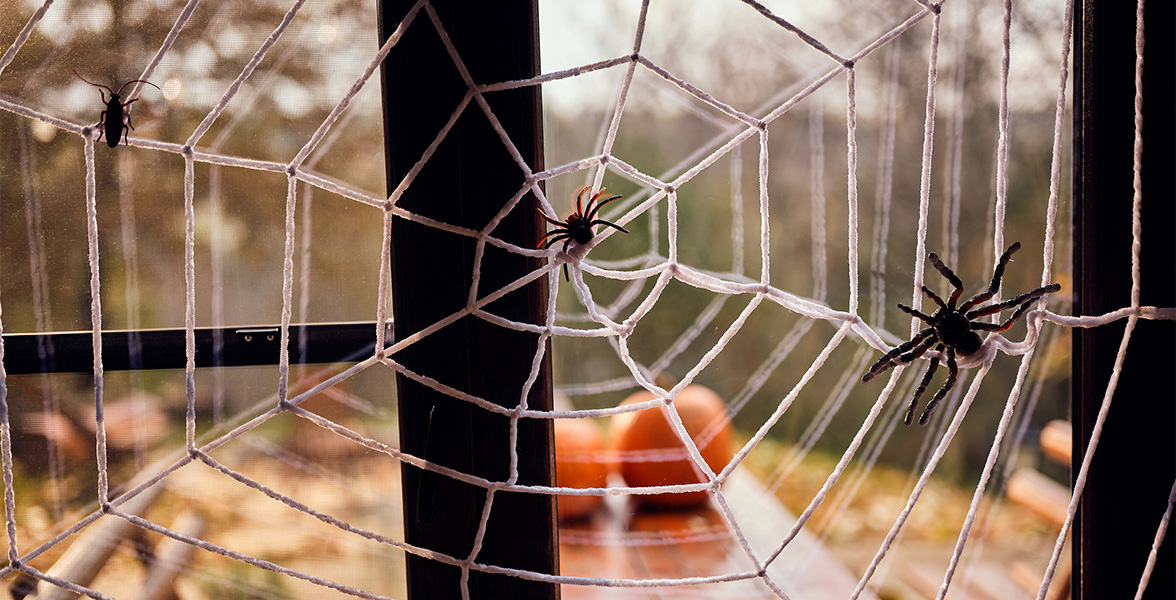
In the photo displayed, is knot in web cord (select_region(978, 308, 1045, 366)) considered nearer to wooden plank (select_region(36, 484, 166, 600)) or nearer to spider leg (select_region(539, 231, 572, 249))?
spider leg (select_region(539, 231, 572, 249))

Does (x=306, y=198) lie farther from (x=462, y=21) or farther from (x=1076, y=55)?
(x=1076, y=55)

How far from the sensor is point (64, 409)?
101 cm

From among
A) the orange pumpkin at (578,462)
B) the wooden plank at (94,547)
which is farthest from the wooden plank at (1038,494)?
the wooden plank at (94,547)

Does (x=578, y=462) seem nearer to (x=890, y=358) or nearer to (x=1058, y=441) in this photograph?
(x=890, y=358)

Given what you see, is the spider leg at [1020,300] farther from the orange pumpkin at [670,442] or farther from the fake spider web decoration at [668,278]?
the orange pumpkin at [670,442]

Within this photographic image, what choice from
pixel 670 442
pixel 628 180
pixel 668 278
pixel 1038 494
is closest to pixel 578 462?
pixel 670 442

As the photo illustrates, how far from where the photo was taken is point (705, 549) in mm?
1084

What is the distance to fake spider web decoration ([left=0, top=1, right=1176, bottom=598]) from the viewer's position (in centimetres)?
86

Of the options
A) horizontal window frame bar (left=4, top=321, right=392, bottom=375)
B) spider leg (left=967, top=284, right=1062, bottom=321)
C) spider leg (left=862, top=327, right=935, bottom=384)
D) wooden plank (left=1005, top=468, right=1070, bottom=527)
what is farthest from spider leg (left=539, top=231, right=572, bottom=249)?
wooden plank (left=1005, top=468, right=1070, bottom=527)

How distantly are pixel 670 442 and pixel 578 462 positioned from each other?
6.2 inches

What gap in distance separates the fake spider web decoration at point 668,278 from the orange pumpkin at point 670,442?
0.12 feet

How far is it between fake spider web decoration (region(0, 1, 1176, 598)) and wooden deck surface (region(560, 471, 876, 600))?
0.08 feet

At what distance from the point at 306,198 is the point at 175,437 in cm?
42

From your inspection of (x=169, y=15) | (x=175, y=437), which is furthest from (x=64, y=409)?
(x=169, y=15)
